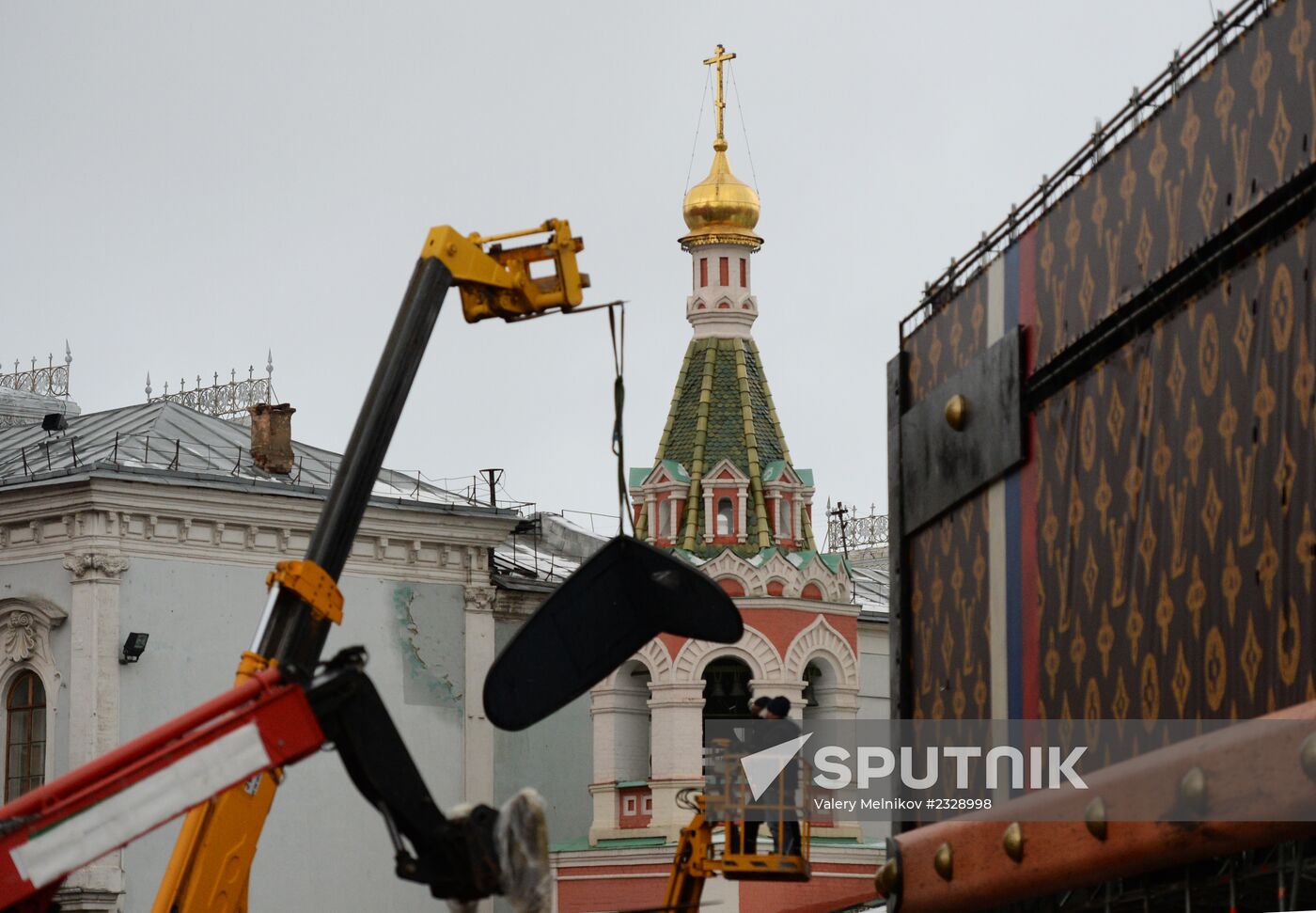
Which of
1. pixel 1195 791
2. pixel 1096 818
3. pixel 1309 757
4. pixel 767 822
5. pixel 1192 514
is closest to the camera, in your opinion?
pixel 1309 757

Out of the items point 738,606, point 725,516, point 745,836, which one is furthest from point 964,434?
point 725,516

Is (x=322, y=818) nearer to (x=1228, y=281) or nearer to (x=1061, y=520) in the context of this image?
(x=1061, y=520)

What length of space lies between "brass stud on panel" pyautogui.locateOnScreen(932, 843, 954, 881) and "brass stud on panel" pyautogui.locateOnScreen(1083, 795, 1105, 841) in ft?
12.0

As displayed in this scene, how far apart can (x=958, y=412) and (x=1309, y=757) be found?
31.5 feet

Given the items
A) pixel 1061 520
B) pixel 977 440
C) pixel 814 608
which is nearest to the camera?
pixel 1061 520

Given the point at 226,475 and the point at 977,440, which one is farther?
the point at 226,475

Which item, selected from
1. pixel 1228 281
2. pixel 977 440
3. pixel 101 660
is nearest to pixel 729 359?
pixel 101 660

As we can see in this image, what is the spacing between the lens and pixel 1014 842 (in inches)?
786

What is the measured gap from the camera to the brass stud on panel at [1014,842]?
1991 centimetres

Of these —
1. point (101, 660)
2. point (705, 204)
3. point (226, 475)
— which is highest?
point (705, 204)

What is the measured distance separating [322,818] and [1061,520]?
2017 centimetres

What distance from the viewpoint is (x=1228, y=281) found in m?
18.3

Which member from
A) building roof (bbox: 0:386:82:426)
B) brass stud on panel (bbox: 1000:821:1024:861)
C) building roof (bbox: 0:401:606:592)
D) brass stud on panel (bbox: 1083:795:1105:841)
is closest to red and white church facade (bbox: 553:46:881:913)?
building roof (bbox: 0:401:606:592)

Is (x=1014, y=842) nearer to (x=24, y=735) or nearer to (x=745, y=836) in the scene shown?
(x=745, y=836)
